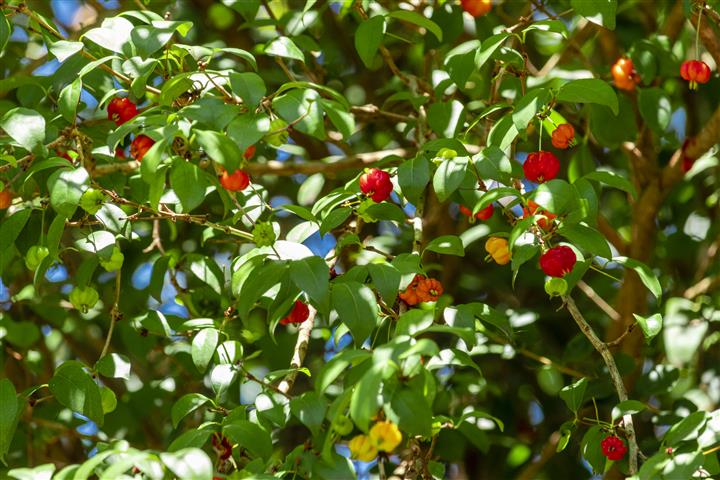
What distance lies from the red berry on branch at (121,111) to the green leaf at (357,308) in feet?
2.05

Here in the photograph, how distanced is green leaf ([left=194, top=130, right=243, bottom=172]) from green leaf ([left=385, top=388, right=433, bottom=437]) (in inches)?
16.1

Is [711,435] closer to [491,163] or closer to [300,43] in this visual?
[491,163]

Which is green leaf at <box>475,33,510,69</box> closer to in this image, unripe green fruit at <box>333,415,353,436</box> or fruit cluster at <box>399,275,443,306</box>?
fruit cluster at <box>399,275,443,306</box>

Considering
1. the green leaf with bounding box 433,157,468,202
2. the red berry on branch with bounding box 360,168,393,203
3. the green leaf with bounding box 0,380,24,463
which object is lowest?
the green leaf with bounding box 0,380,24,463

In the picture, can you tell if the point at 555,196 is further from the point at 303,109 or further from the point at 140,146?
the point at 140,146

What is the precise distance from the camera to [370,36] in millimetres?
2059

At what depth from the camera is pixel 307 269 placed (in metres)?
1.60

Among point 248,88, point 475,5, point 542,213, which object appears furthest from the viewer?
point 475,5

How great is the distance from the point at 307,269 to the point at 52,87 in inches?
29.1

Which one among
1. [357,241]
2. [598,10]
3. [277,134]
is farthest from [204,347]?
[598,10]

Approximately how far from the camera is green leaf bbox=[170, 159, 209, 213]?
5.29 ft

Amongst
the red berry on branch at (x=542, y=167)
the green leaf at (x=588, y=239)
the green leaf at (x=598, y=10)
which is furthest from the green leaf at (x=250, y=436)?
the green leaf at (x=598, y=10)

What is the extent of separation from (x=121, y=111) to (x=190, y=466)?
2.80 feet

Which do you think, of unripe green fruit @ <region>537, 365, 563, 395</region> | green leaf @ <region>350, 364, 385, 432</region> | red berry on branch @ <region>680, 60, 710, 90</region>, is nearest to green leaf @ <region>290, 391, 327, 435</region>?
green leaf @ <region>350, 364, 385, 432</region>
